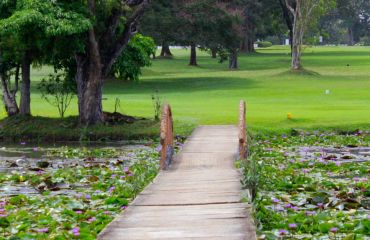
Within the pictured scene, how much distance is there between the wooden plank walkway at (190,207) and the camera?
9.18 m

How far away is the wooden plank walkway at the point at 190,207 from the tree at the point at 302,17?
38.0 m

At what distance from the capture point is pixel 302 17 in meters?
54.7

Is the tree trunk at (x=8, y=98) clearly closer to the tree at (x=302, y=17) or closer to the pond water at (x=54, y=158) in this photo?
the pond water at (x=54, y=158)

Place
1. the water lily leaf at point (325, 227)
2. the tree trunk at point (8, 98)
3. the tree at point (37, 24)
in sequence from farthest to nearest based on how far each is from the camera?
1. the tree trunk at point (8, 98)
2. the tree at point (37, 24)
3. the water lily leaf at point (325, 227)

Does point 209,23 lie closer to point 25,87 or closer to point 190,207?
point 25,87

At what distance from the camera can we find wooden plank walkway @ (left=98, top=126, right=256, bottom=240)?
918cm

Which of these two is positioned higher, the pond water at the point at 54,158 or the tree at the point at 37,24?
the tree at the point at 37,24

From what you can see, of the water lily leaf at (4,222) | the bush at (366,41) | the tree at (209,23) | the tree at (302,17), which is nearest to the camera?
the water lily leaf at (4,222)

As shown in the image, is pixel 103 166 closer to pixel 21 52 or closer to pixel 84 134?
pixel 84 134

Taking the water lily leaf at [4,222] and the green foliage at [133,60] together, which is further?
the green foliage at [133,60]

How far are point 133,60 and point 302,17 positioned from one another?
2271cm

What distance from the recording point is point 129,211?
414 inches

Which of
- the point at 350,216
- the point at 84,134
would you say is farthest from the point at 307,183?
the point at 84,134

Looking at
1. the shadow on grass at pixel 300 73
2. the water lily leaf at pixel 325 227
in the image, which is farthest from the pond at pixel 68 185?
the shadow on grass at pixel 300 73
